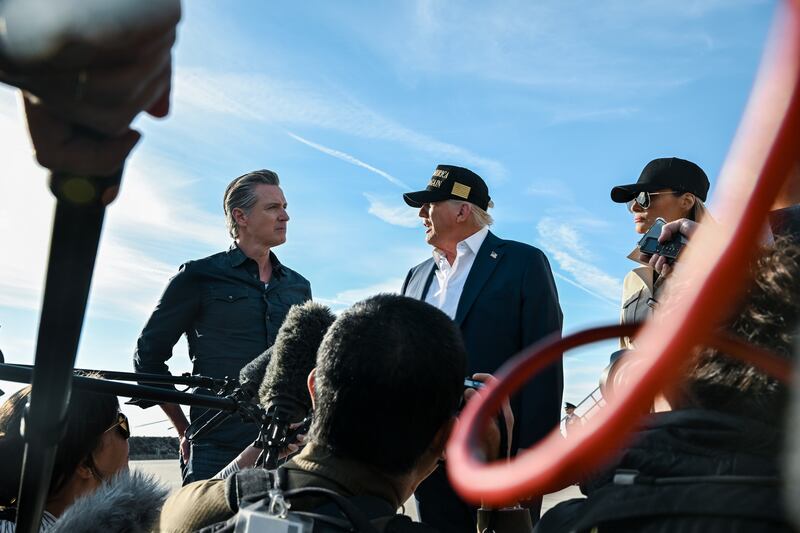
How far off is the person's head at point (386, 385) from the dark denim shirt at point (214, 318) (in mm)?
2565

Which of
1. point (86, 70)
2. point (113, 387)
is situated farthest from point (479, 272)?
point (86, 70)

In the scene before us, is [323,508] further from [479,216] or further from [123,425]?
[479,216]

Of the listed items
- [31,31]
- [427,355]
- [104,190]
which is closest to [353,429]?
[427,355]

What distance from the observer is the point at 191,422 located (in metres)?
4.04

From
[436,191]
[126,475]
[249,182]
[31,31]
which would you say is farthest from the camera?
[249,182]

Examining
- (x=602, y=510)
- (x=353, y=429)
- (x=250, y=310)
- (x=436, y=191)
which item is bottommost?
(x=602, y=510)

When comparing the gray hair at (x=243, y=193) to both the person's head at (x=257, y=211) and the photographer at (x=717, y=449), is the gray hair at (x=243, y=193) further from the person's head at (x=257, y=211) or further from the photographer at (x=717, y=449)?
the photographer at (x=717, y=449)

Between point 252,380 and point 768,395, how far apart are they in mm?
2388

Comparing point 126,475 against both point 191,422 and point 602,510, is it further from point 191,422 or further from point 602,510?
point 191,422

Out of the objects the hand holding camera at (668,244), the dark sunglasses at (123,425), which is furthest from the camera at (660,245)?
the dark sunglasses at (123,425)

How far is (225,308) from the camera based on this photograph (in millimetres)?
4613

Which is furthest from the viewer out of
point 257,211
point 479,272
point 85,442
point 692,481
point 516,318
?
point 257,211

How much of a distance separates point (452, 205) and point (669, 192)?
120 cm

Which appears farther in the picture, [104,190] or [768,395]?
[768,395]
